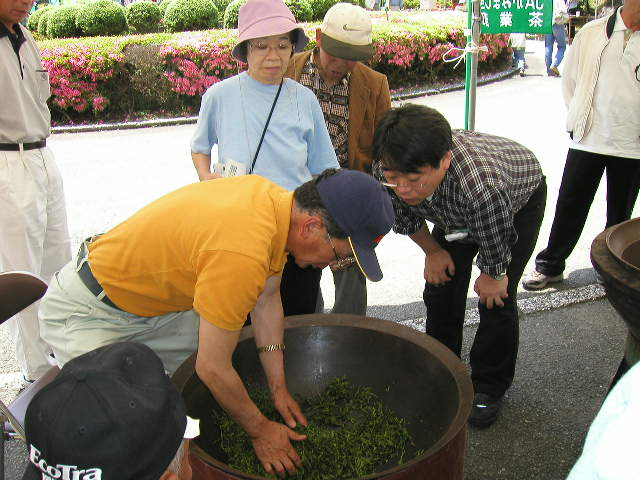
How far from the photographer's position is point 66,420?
3.76 ft

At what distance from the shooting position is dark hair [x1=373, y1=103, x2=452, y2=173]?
2.26 meters

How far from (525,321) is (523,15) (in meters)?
1.97

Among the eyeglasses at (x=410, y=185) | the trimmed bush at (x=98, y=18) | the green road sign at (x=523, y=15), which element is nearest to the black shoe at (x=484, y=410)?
the eyeglasses at (x=410, y=185)

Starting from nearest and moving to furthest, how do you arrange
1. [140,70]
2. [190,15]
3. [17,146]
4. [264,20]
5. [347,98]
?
[264,20], [17,146], [347,98], [140,70], [190,15]

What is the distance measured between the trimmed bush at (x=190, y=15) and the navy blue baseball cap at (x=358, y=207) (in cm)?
1259

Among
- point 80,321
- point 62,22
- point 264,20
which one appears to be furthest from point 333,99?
point 62,22

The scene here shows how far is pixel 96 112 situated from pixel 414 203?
27.6 feet

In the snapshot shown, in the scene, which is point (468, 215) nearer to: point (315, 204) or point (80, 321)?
point (315, 204)

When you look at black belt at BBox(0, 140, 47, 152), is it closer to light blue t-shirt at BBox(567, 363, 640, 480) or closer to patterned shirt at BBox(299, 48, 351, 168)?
patterned shirt at BBox(299, 48, 351, 168)

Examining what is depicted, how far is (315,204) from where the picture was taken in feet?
6.04

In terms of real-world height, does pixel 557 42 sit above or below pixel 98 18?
below

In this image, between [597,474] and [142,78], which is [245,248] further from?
[142,78]

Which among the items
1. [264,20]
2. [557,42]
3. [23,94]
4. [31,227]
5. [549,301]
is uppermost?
[264,20]

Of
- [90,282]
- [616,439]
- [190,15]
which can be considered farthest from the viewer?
[190,15]
